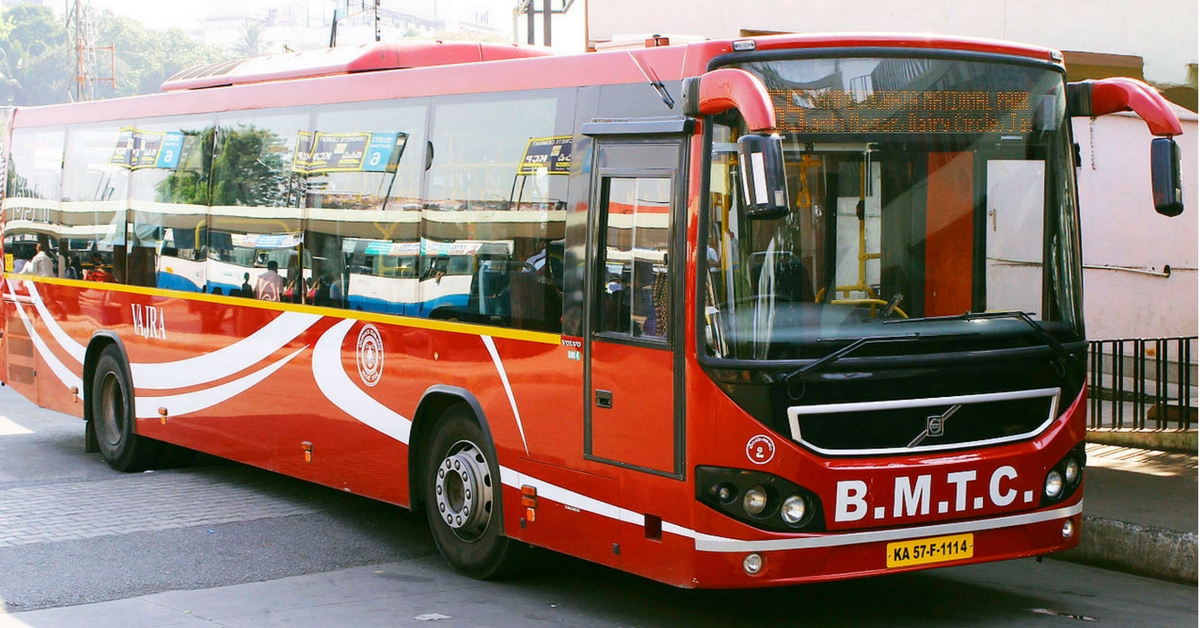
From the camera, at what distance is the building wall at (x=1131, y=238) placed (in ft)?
52.4

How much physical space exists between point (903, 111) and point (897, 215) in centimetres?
49

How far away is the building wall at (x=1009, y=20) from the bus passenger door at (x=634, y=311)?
9.67 metres

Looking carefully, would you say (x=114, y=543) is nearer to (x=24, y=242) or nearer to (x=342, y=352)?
(x=342, y=352)

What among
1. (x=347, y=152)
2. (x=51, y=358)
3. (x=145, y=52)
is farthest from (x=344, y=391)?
(x=145, y=52)

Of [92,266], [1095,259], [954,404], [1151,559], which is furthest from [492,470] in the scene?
[1095,259]

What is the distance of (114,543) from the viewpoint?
9.34m

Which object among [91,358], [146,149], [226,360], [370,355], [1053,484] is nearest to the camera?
[1053,484]

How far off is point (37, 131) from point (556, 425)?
846cm

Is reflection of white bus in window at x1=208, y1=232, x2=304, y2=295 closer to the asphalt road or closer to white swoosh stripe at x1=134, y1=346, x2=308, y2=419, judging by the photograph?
white swoosh stripe at x1=134, y1=346, x2=308, y2=419

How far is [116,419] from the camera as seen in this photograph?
41.7ft

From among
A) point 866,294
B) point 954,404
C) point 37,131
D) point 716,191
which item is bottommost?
point 954,404

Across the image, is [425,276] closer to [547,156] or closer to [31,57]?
[547,156]

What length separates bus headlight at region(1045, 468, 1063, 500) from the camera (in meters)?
7.14

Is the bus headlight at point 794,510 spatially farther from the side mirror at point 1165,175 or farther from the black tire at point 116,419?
the black tire at point 116,419
